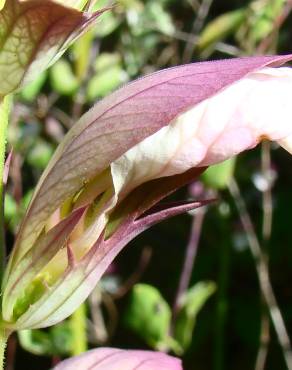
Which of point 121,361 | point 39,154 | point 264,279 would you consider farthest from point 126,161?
point 264,279

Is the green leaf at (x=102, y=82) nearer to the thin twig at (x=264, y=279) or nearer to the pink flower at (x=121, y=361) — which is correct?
the thin twig at (x=264, y=279)

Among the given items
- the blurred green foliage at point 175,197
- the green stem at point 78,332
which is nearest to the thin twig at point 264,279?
the blurred green foliage at point 175,197

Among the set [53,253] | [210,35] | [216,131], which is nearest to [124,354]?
[53,253]

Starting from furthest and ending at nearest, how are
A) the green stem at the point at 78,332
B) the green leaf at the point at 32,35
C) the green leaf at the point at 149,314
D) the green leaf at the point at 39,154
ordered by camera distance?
A: the green leaf at the point at 39,154 → the green leaf at the point at 149,314 → the green stem at the point at 78,332 → the green leaf at the point at 32,35

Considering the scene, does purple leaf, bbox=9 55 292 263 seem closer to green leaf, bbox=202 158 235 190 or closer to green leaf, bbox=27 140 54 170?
green leaf, bbox=202 158 235 190

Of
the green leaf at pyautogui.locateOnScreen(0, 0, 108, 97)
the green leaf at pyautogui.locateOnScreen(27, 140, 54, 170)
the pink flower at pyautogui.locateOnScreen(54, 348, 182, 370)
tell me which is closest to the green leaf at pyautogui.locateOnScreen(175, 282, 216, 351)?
the green leaf at pyautogui.locateOnScreen(27, 140, 54, 170)

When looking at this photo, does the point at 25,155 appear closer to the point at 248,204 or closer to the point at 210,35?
the point at 210,35

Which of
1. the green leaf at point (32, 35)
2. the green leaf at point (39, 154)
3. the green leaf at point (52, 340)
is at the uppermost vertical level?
the green leaf at point (39, 154)
